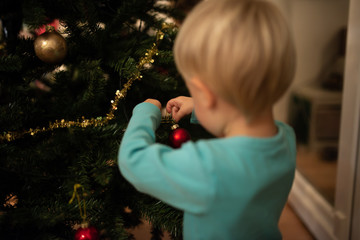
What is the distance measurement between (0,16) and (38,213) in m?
0.54

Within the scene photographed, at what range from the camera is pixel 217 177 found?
0.44m

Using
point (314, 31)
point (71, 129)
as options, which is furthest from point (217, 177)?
point (314, 31)

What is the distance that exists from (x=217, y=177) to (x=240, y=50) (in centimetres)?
19

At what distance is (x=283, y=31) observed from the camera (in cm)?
44

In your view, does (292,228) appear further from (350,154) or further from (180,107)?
(180,107)

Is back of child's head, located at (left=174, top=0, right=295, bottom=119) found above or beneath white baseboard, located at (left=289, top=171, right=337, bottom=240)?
above

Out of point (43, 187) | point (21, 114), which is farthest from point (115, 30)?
point (43, 187)

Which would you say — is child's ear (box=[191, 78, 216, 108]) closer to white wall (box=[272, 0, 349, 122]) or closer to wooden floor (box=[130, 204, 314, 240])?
wooden floor (box=[130, 204, 314, 240])

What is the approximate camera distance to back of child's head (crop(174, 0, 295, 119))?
1.39 feet

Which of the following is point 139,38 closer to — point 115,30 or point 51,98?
point 115,30

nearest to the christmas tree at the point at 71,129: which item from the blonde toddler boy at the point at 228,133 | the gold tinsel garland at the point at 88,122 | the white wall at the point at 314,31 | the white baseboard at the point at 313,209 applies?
the gold tinsel garland at the point at 88,122

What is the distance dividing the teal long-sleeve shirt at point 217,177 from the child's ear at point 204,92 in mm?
63

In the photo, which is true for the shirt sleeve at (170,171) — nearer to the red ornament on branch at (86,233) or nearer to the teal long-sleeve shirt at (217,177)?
the teal long-sleeve shirt at (217,177)

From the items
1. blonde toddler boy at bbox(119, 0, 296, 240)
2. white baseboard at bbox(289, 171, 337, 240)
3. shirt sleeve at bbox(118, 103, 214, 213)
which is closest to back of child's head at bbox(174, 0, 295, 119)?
blonde toddler boy at bbox(119, 0, 296, 240)
